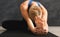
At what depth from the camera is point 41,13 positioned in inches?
29.4

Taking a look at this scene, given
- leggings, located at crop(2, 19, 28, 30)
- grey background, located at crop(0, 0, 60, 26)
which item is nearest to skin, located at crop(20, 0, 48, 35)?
leggings, located at crop(2, 19, 28, 30)

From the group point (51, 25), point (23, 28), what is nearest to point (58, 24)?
point (51, 25)

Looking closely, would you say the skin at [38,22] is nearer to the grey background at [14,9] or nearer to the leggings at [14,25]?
the leggings at [14,25]

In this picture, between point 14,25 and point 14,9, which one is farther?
point 14,9

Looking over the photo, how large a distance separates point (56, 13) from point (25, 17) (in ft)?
1.05

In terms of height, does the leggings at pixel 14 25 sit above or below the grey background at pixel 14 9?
below

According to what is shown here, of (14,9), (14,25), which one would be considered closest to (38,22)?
(14,25)

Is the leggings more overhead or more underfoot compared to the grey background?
more underfoot

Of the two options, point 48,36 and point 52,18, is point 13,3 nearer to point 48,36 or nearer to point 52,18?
point 52,18

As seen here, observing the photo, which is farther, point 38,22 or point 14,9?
point 14,9

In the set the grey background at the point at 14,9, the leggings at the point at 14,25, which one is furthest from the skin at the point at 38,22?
the grey background at the point at 14,9

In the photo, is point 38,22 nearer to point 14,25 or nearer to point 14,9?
point 14,25

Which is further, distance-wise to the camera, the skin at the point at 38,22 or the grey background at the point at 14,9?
the grey background at the point at 14,9

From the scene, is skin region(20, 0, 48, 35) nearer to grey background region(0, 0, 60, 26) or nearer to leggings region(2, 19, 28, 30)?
leggings region(2, 19, 28, 30)
